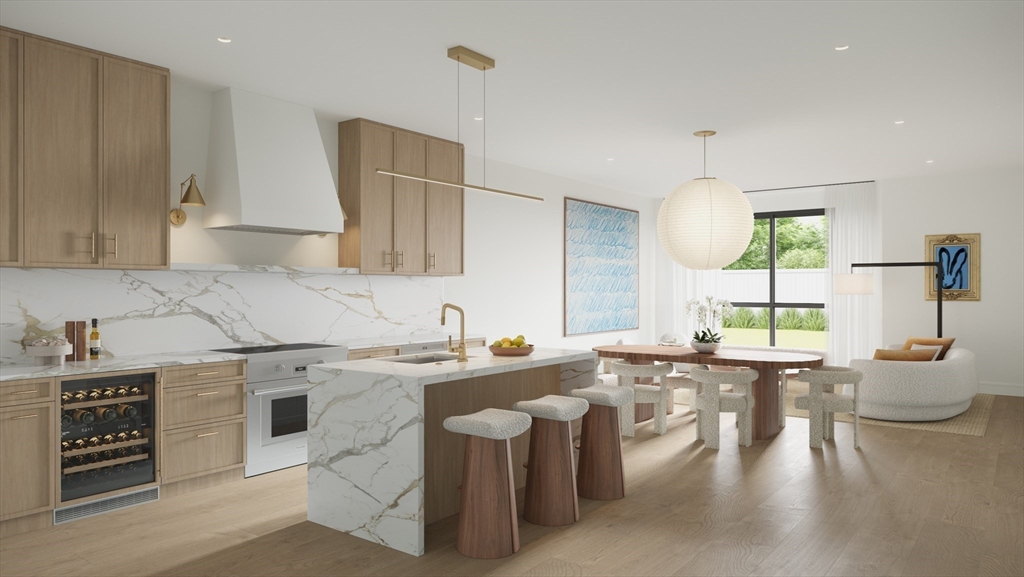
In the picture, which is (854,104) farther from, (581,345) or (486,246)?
(581,345)

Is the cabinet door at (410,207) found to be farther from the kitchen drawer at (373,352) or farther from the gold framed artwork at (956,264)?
the gold framed artwork at (956,264)

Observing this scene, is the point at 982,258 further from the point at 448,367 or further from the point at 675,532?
the point at 448,367

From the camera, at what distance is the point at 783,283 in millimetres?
9672

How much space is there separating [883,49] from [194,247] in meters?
4.34

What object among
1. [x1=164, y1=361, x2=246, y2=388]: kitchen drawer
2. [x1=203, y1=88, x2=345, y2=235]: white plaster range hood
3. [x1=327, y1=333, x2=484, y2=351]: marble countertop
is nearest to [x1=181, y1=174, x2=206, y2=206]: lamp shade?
[x1=203, y1=88, x2=345, y2=235]: white plaster range hood

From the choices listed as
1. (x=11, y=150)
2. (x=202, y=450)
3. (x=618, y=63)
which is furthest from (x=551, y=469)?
(x=11, y=150)

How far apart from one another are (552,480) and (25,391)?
A: 2.62m

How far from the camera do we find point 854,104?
494cm

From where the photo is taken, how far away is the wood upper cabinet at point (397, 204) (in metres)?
5.38

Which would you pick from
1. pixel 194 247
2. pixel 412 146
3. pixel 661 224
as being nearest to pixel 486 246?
pixel 412 146

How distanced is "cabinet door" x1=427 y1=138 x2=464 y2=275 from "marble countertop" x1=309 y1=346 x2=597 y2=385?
217 centimetres

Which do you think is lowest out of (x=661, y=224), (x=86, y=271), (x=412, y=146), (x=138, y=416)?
(x=138, y=416)

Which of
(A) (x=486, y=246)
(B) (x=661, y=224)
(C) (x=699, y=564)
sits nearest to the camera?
(C) (x=699, y=564)

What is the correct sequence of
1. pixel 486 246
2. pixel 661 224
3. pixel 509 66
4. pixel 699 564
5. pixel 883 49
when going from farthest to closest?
pixel 486 246 < pixel 661 224 < pixel 509 66 < pixel 883 49 < pixel 699 564
